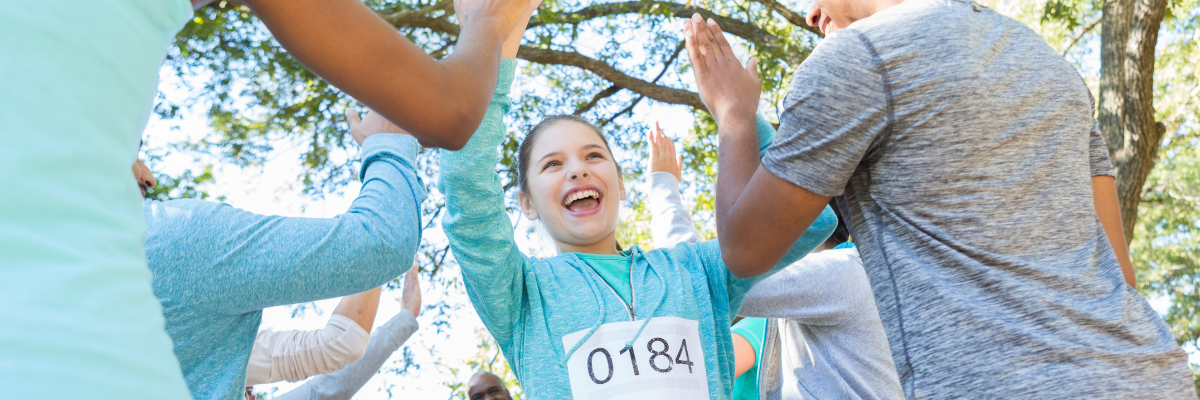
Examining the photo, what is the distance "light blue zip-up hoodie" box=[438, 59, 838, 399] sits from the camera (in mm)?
1882

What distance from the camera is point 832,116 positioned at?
1432mm

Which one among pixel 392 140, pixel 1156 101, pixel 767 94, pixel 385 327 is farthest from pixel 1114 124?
pixel 1156 101

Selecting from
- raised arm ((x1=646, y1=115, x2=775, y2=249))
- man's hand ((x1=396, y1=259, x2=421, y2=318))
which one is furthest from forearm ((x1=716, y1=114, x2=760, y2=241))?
man's hand ((x1=396, y1=259, x2=421, y2=318))

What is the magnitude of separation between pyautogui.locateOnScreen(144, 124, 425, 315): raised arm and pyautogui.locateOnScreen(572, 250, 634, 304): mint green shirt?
2.11 feet

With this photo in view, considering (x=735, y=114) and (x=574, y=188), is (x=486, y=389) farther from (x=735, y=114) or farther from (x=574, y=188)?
(x=735, y=114)

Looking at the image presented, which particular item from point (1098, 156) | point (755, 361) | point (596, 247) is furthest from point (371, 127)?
point (755, 361)

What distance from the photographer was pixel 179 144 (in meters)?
5.77

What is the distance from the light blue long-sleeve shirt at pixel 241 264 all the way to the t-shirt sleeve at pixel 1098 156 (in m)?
1.37

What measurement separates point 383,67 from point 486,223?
3.32 feet

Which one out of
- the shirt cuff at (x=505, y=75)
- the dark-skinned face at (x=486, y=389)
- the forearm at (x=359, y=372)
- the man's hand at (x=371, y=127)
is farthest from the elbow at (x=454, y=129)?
the dark-skinned face at (x=486, y=389)

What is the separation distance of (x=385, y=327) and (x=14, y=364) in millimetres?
3594

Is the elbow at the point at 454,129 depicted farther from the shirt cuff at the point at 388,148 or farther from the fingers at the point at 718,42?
the fingers at the point at 718,42

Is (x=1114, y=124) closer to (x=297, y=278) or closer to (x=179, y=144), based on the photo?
(x=297, y=278)

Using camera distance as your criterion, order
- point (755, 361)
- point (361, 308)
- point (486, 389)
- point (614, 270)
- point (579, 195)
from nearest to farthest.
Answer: point (614, 270) → point (579, 195) → point (755, 361) → point (361, 308) → point (486, 389)
